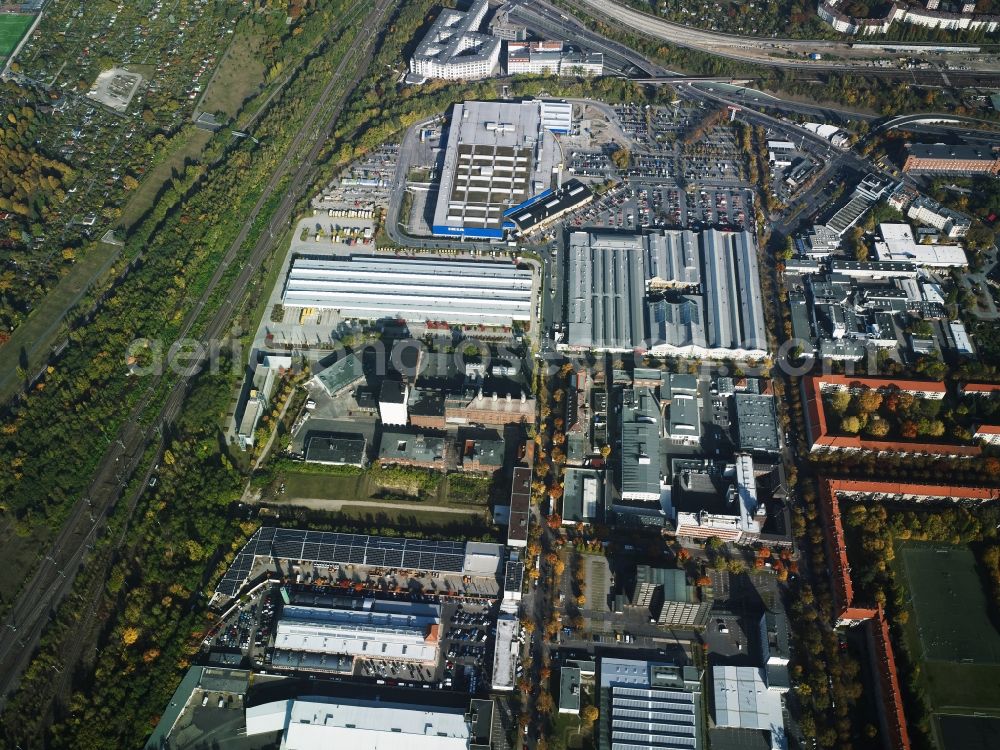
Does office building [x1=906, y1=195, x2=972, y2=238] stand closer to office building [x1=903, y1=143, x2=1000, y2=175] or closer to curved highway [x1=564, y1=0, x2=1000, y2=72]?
office building [x1=903, y1=143, x2=1000, y2=175]

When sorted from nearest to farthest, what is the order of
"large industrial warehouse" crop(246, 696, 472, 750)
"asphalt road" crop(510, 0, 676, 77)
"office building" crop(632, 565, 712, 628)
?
"large industrial warehouse" crop(246, 696, 472, 750), "office building" crop(632, 565, 712, 628), "asphalt road" crop(510, 0, 676, 77)

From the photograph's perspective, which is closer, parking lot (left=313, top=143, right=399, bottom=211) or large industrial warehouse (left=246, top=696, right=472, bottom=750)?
large industrial warehouse (left=246, top=696, right=472, bottom=750)

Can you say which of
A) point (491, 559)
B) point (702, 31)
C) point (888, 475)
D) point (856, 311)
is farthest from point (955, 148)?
point (491, 559)

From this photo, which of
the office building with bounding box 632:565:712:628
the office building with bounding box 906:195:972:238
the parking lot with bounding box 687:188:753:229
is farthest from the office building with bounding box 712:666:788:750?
the office building with bounding box 906:195:972:238

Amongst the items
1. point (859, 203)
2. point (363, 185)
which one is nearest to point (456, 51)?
point (363, 185)

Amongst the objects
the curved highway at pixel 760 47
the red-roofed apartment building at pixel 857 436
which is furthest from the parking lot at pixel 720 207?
the curved highway at pixel 760 47

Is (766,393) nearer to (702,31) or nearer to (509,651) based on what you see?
(509,651)

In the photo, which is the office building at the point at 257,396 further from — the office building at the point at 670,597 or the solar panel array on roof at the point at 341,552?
the office building at the point at 670,597
